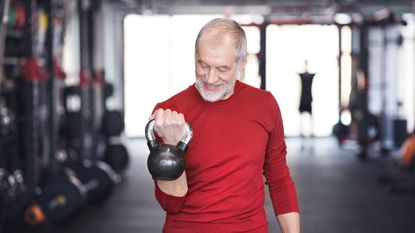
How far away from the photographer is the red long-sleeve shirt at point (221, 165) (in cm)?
122

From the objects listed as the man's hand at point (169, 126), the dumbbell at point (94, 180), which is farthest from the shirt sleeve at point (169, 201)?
the dumbbell at point (94, 180)

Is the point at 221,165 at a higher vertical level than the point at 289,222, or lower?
higher

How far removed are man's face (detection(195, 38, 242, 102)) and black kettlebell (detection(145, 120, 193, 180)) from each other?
124mm

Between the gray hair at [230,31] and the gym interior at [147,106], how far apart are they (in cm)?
169

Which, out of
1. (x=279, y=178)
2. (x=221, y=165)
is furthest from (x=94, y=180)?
(x=221, y=165)

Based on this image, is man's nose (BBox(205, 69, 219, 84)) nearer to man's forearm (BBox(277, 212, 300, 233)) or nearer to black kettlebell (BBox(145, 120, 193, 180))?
black kettlebell (BBox(145, 120, 193, 180))

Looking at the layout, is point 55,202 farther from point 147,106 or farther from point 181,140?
point 147,106

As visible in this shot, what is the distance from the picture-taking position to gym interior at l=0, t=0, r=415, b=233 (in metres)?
3.76

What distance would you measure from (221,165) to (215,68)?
189 mm

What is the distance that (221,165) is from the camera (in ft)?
4.01

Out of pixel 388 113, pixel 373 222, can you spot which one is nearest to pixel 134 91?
pixel 388 113

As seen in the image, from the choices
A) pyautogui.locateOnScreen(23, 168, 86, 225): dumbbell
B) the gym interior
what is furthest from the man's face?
pyautogui.locateOnScreen(23, 168, 86, 225): dumbbell

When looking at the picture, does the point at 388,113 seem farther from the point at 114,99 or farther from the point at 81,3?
the point at 81,3

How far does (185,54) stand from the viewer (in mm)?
9852
